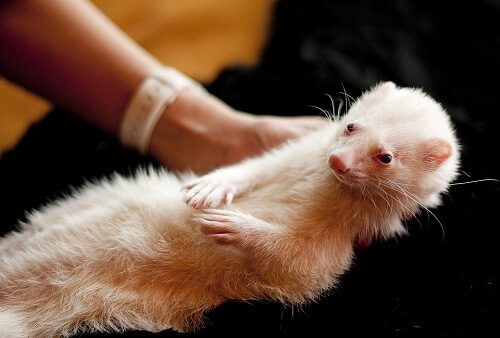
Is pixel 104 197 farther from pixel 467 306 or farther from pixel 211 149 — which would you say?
pixel 467 306

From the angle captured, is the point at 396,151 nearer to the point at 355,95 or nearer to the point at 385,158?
the point at 385,158

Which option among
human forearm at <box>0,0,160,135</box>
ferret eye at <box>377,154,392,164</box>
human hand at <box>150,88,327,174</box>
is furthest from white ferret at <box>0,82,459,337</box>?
human forearm at <box>0,0,160,135</box>

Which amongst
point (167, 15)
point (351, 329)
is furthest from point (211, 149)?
point (167, 15)

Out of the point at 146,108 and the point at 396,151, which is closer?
the point at 396,151

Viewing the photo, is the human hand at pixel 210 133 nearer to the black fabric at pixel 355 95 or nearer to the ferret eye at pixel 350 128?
the black fabric at pixel 355 95

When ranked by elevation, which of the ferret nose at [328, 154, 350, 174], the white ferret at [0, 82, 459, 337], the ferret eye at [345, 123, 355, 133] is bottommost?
the white ferret at [0, 82, 459, 337]

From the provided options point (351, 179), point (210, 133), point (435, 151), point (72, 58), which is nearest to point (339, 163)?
point (351, 179)

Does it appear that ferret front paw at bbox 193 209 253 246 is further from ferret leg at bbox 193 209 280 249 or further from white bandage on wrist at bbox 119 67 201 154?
white bandage on wrist at bbox 119 67 201 154
